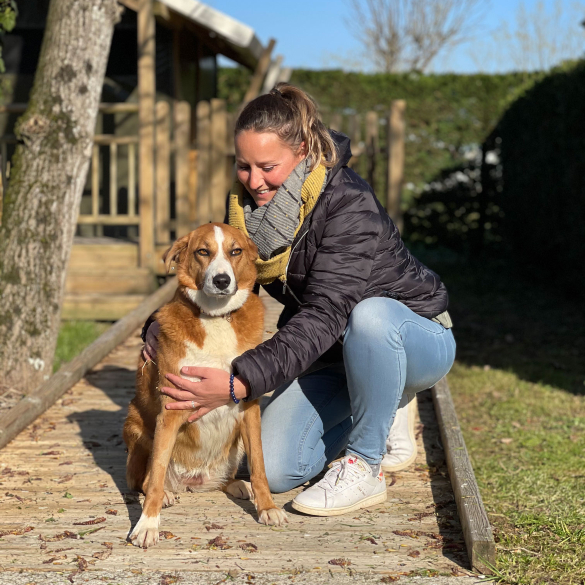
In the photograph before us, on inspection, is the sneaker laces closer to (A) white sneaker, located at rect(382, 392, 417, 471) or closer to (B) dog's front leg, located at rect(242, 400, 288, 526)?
(B) dog's front leg, located at rect(242, 400, 288, 526)

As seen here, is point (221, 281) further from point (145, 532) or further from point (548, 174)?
point (548, 174)

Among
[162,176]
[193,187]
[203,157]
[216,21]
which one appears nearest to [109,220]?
[162,176]

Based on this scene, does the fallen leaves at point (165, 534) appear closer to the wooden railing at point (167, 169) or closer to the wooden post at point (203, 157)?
the wooden railing at point (167, 169)

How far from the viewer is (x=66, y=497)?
3.20 meters

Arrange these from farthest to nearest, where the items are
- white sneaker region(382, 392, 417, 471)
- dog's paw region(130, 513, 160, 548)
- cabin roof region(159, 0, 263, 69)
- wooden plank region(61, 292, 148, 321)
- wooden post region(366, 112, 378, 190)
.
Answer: wooden post region(366, 112, 378, 190), cabin roof region(159, 0, 263, 69), wooden plank region(61, 292, 148, 321), white sneaker region(382, 392, 417, 471), dog's paw region(130, 513, 160, 548)

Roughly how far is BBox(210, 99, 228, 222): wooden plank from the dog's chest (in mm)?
5865

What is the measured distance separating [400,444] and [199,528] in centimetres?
109

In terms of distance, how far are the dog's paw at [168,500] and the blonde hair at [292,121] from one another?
4.89 feet

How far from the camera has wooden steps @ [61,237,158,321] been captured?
305 inches

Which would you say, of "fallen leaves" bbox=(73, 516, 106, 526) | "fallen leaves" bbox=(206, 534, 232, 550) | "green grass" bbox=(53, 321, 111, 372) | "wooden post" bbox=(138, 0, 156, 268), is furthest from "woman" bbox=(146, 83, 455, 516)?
"wooden post" bbox=(138, 0, 156, 268)

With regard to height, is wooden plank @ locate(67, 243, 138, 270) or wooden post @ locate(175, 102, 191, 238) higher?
wooden post @ locate(175, 102, 191, 238)

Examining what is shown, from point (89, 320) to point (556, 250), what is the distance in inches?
251

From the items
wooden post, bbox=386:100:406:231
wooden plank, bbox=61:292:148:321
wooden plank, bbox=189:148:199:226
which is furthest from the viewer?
wooden plank, bbox=189:148:199:226

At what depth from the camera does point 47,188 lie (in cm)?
471
